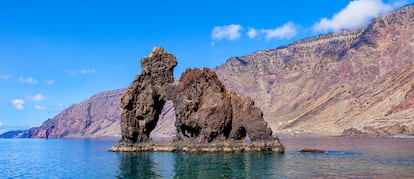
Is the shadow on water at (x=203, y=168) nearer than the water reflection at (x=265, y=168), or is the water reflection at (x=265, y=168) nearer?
the water reflection at (x=265, y=168)

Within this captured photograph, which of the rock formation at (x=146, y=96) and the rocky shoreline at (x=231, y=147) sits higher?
the rock formation at (x=146, y=96)

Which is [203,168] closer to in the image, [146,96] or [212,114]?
[212,114]

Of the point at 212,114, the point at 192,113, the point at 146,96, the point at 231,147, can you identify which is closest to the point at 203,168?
the point at 231,147

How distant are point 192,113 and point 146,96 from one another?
15905 mm

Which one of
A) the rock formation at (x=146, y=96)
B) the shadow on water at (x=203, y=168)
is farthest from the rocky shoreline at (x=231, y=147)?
the rock formation at (x=146, y=96)

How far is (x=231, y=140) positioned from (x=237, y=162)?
24.8m

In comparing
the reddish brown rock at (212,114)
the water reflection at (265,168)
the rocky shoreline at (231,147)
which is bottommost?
the water reflection at (265,168)

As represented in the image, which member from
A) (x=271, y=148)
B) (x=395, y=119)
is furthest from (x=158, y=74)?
(x=395, y=119)

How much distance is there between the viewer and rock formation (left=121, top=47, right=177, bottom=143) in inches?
4326

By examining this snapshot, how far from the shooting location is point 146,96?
110562 mm

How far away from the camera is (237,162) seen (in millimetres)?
75000

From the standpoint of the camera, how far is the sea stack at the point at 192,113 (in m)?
98.1

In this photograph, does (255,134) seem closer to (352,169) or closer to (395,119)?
(352,169)

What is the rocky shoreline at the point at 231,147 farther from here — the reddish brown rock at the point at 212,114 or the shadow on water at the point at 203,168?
the shadow on water at the point at 203,168
